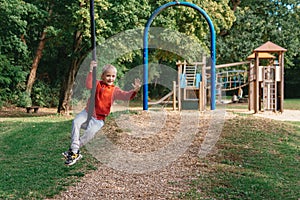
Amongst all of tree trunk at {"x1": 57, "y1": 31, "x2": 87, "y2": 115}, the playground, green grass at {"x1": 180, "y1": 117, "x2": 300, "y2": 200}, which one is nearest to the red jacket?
the playground

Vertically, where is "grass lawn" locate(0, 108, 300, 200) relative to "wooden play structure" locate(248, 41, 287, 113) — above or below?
below

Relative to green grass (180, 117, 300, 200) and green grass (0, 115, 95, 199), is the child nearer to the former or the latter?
green grass (0, 115, 95, 199)

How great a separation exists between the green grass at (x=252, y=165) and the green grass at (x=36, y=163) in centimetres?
205

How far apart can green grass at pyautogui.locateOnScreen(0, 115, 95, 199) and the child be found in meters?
1.02

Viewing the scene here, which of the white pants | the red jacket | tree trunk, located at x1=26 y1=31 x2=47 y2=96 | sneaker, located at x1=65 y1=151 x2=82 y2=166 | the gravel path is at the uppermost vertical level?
tree trunk, located at x1=26 y1=31 x2=47 y2=96

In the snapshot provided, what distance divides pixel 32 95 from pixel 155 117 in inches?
581

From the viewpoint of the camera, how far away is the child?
580 cm

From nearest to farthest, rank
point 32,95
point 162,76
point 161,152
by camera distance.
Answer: point 161,152 < point 32,95 < point 162,76

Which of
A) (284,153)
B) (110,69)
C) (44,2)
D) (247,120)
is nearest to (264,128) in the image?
(247,120)

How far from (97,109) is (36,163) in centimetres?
301

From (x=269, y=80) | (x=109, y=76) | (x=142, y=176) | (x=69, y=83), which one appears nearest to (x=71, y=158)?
(x=109, y=76)

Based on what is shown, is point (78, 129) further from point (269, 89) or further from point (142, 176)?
point (269, 89)

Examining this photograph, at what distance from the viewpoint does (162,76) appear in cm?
3384

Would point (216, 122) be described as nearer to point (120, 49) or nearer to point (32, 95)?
point (120, 49)
